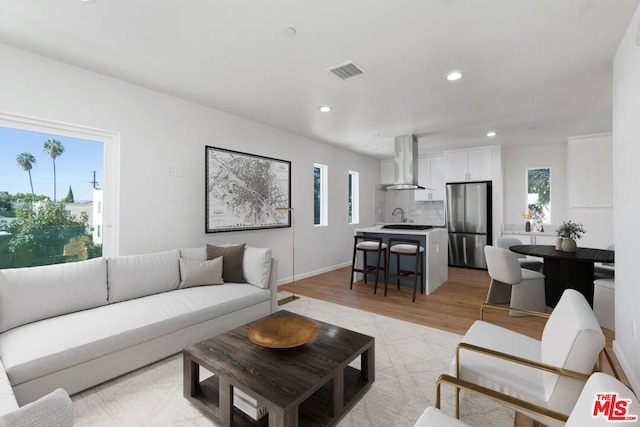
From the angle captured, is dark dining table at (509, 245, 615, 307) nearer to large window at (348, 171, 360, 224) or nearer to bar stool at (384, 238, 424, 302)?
bar stool at (384, 238, 424, 302)

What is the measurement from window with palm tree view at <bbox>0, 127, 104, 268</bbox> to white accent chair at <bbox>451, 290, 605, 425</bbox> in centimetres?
342

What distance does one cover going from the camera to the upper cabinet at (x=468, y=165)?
6.03 metres

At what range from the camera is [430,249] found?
437 cm

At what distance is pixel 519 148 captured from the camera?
619 cm

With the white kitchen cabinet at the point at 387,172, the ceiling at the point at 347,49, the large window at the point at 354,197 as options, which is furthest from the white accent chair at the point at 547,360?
the white kitchen cabinet at the point at 387,172

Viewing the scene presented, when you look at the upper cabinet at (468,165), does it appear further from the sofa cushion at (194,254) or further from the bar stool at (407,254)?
the sofa cushion at (194,254)

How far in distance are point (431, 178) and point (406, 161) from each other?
207 centimetres

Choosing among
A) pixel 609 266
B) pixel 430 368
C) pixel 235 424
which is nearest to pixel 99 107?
pixel 235 424

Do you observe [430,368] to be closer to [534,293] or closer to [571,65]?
[534,293]

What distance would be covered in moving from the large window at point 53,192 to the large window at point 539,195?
7045 mm

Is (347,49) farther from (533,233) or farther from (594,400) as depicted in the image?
(533,233)

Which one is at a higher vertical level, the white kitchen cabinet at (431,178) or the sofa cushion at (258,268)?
the white kitchen cabinet at (431,178)

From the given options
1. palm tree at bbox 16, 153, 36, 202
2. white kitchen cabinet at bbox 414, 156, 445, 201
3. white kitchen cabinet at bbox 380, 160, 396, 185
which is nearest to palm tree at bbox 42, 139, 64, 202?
palm tree at bbox 16, 153, 36, 202

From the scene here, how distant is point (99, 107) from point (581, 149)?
7058 millimetres
